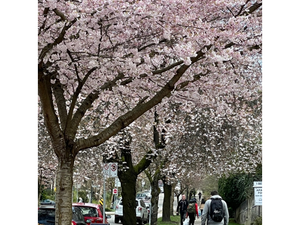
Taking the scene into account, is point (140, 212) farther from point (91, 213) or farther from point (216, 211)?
point (216, 211)

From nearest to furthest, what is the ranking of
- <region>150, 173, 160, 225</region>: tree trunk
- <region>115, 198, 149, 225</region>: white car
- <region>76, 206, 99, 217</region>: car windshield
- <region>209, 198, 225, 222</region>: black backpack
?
1. <region>209, 198, 225, 222</region>: black backpack
2. <region>76, 206, 99, 217</region>: car windshield
3. <region>150, 173, 160, 225</region>: tree trunk
4. <region>115, 198, 149, 225</region>: white car

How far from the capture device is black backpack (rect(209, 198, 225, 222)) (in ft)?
31.1

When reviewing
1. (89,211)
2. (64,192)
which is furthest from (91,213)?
(64,192)

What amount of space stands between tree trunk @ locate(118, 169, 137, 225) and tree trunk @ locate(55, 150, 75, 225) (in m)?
8.55

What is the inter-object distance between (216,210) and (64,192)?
316cm

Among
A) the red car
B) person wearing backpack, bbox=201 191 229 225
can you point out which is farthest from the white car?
person wearing backpack, bbox=201 191 229 225

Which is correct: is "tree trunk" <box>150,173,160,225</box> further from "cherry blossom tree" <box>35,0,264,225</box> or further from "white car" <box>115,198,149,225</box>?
"cherry blossom tree" <box>35,0,264,225</box>

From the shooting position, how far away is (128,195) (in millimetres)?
16422

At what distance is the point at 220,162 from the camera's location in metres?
17.6

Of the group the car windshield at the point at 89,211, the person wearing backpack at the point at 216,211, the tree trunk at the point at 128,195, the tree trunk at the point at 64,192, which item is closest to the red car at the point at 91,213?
the car windshield at the point at 89,211

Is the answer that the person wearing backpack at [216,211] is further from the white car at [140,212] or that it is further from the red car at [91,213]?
the white car at [140,212]

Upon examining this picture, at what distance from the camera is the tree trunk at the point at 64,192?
791cm
